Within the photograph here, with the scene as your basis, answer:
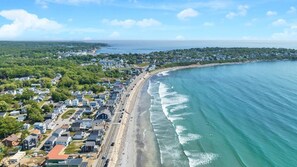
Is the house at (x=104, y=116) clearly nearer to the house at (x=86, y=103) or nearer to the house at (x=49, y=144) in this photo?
the house at (x=86, y=103)

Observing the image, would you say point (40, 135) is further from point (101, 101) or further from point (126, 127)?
point (101, 101)

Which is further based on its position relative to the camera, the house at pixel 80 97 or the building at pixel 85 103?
the house at pixel 80 97

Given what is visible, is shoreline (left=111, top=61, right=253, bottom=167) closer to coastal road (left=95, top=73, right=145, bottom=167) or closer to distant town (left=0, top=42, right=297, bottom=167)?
coastal road (left=95, top=73, right=145, bottom=167)

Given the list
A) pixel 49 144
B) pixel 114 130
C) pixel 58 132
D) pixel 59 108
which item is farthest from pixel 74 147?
pixel 59 108

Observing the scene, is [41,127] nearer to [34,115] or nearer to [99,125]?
[34,115]

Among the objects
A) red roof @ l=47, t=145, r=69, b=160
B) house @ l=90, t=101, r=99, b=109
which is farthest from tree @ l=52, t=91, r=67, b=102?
red roof @ l=47, t=145, r=69, b=160

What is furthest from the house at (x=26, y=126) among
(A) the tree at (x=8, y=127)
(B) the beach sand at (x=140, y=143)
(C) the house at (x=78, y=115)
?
(B) the beach sand at (x=140, y=143)
